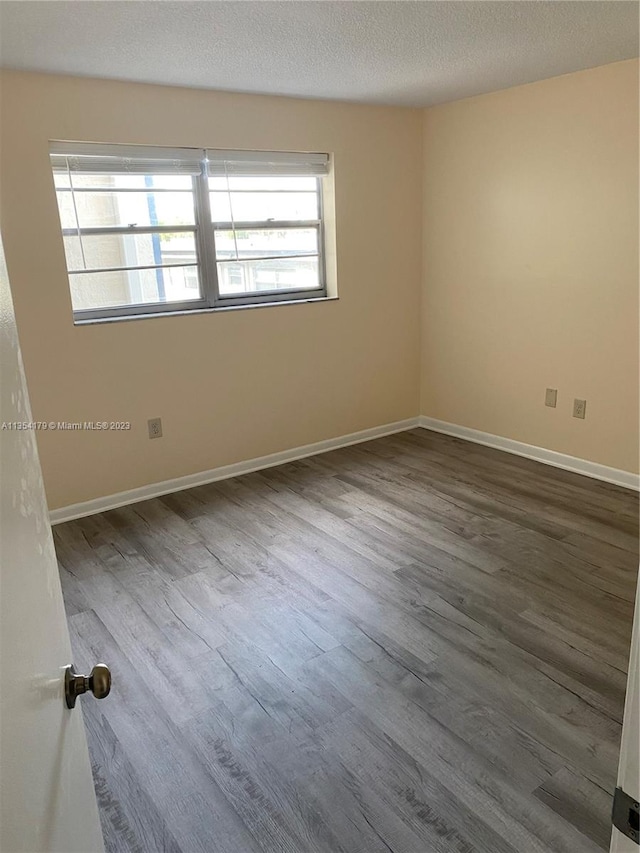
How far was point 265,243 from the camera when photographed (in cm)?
398

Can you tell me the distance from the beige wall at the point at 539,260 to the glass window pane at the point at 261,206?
93 centimetres

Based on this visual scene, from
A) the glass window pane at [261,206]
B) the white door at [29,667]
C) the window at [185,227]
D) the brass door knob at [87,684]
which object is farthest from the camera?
the glass window pane at [261,206]

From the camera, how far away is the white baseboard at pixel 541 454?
3.68m

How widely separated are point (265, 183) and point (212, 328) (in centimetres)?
99

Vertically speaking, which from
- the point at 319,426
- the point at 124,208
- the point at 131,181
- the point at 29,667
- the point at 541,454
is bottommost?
the point at 541,454

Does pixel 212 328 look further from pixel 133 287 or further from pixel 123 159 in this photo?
pixel 123 159

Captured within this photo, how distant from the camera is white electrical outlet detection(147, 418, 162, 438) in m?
3.64

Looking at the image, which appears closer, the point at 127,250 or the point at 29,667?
the point at 29,667

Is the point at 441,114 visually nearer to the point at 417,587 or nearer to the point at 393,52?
the point at 393,52

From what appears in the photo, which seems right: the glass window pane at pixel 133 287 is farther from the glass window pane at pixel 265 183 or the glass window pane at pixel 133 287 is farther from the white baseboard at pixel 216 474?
the white baseboard at pixel 216 474

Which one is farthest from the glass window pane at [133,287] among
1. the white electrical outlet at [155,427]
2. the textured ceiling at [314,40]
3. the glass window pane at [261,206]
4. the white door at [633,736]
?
the white door at [633,736]

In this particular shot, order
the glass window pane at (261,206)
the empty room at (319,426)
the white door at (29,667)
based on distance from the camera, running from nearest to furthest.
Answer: the white door at (29,667) → the empty room at (319,426) → the glass window pane at (261,206)

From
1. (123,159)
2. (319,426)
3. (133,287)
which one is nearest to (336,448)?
(319,426)

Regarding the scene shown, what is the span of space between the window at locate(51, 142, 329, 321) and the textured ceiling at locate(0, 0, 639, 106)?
42 centimetres
